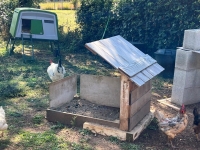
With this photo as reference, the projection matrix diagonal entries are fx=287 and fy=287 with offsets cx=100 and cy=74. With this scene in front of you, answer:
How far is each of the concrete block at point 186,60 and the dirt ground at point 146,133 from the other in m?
0.95

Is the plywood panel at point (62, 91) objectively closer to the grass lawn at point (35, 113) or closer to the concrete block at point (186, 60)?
the grass lawn at point (35, 113)

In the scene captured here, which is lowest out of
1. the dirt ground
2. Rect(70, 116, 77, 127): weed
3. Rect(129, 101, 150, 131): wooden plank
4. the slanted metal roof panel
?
the dirt ground

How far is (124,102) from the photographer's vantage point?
4.61 metres

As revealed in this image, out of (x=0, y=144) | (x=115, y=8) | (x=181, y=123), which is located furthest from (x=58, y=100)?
(x=115, y=8)

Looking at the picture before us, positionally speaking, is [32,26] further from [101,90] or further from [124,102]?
[124,102]

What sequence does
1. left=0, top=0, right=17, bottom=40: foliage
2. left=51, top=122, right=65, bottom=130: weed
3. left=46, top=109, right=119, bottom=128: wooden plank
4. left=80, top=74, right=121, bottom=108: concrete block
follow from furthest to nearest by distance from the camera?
1. left=0, top=0, right=17, bottom=40: foliage
2. left=80, top=74, right=121, bottom=108: concrete block
3. left=51, top=122, right=65, bottom=130: weed
4. left=46, top=109, right=119, bottom=128: wooden plank

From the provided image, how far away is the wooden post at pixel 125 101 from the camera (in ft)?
14.8

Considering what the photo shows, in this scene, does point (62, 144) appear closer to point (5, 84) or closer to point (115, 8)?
point (5, 84)

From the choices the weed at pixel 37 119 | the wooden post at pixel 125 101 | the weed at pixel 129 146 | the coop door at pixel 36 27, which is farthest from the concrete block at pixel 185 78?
the coop door at pixel 36 27

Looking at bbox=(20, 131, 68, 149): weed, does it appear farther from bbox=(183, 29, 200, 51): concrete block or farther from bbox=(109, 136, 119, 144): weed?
bbox=(183, 29, 200, 51): concrete block

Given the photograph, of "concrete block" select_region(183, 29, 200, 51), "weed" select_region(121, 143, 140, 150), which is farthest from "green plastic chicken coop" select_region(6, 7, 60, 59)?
"weed" select_region(121, 143, 140, 150)

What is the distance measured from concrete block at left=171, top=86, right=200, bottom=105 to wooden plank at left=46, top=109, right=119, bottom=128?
233cm

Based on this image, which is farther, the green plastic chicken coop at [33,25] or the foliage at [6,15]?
the foliage at [6,15]

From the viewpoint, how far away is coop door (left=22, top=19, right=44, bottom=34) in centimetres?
1082
